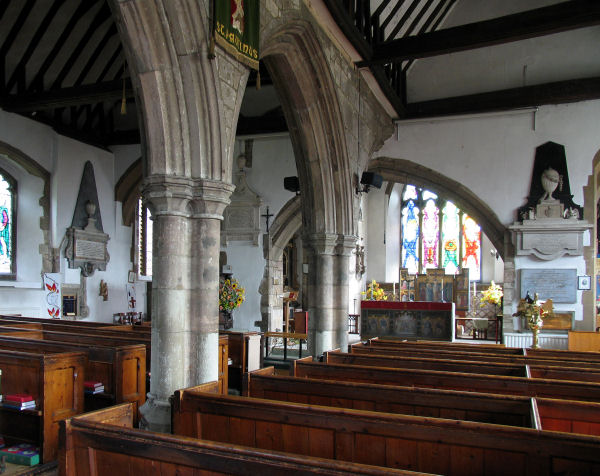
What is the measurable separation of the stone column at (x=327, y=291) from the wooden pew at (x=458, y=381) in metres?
2.36

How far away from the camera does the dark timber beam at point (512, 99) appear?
Answer: 27.2ft

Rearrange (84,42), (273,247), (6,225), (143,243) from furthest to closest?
1. (143,243)
2. (273,247)
3. (6,225)
4. (84,42)

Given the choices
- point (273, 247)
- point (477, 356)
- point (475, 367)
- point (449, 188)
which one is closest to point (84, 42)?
point (273, 247)

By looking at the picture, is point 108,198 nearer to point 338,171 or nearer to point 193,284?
point 338,171

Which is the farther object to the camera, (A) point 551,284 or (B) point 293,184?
(A) point 551,284

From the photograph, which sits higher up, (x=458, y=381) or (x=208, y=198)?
(x=208, y=198)


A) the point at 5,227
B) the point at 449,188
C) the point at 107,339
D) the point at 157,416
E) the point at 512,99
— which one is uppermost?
the point at 512,99

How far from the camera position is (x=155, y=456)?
220cm

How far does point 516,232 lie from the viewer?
8.59 m

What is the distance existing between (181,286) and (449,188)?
659cm

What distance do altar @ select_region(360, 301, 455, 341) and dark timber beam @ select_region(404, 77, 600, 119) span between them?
328 centimetres

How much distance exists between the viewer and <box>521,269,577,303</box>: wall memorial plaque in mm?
8336

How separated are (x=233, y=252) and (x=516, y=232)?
5224 millimetres

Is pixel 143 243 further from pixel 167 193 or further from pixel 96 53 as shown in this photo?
pixel 167 193
